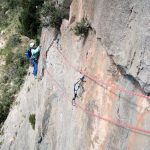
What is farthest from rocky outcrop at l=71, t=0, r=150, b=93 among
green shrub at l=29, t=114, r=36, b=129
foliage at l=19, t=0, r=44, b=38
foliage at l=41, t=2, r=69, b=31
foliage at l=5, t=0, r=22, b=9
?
foliage at l=5, t=0, r=22, b=9

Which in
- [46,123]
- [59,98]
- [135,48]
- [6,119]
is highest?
[135,48]

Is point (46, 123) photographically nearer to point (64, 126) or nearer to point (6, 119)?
point (64, 126)

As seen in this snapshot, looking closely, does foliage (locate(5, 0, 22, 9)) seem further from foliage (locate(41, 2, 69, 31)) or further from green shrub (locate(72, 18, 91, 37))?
green shrub (locate(72, 18, 91, 37))

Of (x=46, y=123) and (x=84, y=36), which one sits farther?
(x=46, y=123)

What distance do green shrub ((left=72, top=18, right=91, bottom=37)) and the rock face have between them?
0.26 m

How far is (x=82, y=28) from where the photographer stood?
1511cm

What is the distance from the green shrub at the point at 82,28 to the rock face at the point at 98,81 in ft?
0.84

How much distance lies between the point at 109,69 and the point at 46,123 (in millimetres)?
6387

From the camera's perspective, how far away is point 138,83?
1160 cm

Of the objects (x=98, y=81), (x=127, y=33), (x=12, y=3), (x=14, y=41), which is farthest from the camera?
(x=12, y=3)

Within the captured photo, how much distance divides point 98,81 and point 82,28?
6.84 ft

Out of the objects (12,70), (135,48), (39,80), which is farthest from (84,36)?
(12,70)

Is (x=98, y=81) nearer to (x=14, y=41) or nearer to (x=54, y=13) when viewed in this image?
(x=54, y=13)

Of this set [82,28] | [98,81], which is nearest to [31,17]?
[82,28]
